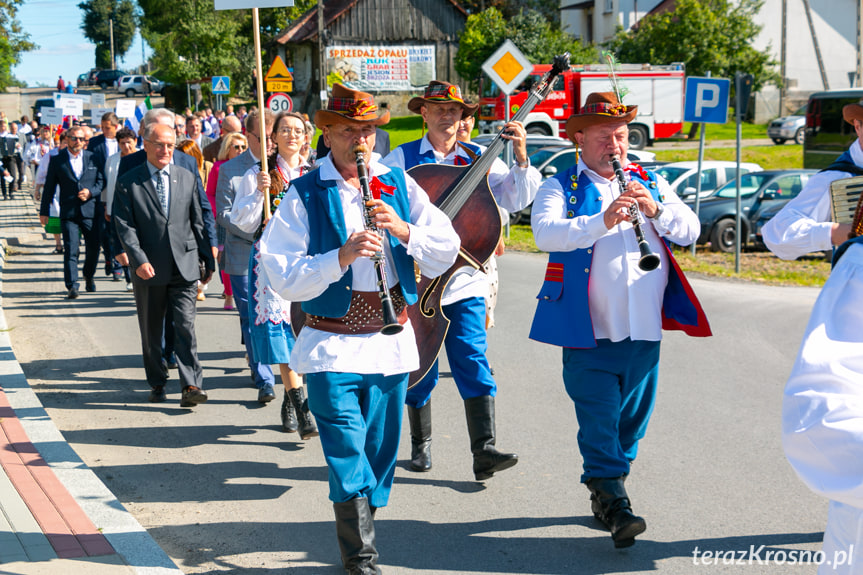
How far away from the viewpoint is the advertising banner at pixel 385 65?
166 ft

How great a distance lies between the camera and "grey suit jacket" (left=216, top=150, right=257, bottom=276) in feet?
23.4

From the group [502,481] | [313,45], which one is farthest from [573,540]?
[313,45]

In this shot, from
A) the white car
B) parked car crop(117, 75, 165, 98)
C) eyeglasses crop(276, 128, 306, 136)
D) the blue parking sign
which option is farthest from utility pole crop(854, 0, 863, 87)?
parked car crop(117, 75, 165, 98)

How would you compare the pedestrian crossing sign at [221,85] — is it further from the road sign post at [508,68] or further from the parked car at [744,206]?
the parked car at [744,206]

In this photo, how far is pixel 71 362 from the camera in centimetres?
857

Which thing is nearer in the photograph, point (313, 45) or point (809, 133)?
point (809, 133)

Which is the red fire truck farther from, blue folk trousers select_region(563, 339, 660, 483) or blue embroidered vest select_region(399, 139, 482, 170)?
blue folk trousers select_region(563, 339, 660, 483)

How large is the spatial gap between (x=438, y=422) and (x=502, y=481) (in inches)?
47.2

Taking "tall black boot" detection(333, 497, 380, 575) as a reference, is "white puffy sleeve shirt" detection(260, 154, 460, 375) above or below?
above

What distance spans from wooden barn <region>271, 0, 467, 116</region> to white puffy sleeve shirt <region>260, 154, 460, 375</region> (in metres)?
46.6

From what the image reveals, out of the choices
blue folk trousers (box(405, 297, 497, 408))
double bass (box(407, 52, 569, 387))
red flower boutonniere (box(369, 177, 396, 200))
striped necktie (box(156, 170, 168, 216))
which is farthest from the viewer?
striped necktie (box(156, 170, 168, 216))

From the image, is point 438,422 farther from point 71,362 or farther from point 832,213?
point 71,362

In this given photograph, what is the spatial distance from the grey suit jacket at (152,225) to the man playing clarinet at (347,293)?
315cm

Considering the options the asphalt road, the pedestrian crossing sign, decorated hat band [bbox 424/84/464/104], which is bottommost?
the asphalt road
